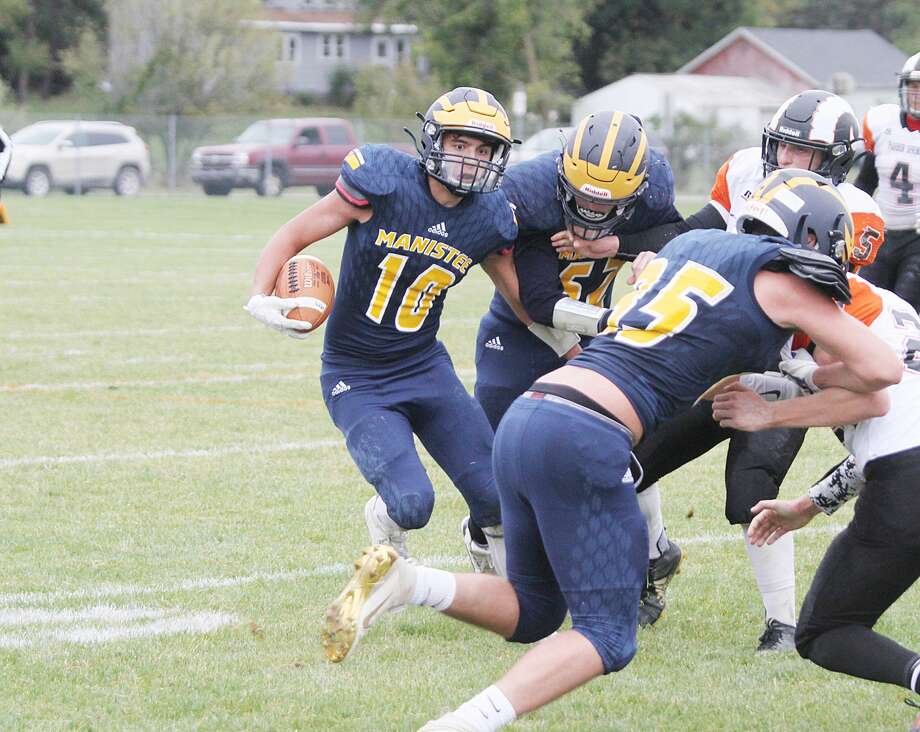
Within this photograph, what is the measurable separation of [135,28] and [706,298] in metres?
38.4

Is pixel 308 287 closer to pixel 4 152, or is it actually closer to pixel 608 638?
pixel 608 638

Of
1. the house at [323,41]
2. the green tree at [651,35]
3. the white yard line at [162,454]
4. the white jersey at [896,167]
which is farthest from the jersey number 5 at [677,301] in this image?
the house at [323,41]

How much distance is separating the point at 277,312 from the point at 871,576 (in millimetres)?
1956

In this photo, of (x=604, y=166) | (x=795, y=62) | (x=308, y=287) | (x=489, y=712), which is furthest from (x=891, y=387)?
(x=795, y=62)

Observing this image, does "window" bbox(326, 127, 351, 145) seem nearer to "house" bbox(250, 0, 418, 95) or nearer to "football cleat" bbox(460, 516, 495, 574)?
"football cleat" bbox(460, 516, 495, 574)

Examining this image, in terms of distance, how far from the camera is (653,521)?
488 centimetres

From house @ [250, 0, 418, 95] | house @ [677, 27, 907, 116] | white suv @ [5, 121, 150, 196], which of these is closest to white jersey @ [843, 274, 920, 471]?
white suv @ [5, 121, 150, 196]

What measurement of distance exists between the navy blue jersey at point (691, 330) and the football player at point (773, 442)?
871 mm

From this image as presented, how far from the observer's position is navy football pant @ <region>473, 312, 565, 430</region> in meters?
5.08

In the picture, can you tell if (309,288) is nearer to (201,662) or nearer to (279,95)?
(201,662)

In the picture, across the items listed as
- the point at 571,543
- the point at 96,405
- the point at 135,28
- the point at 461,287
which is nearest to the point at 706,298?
the point at 571,543

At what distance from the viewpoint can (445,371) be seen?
479 cm

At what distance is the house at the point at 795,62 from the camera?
46.5 m

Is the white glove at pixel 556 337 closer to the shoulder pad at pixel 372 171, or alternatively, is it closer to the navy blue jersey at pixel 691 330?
the shoulder pad at pixel 372 171
